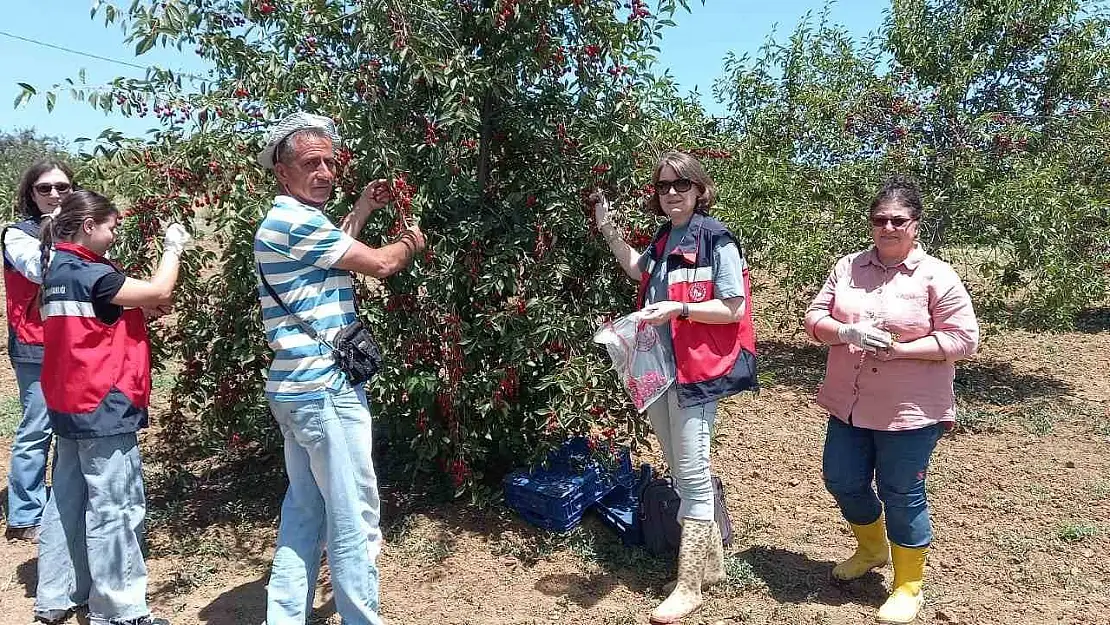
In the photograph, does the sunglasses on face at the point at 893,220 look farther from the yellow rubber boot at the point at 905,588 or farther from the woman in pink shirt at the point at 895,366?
the yellow rubber boot at the point at 905,588

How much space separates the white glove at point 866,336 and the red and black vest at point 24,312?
10.9ft

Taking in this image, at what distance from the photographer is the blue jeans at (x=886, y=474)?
3.01 m

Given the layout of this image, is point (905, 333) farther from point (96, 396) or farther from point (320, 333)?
point (96, 396)

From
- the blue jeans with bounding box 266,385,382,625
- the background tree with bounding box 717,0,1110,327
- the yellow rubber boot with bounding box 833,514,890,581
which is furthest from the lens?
the background tree with bounding box 717,0,1110,327

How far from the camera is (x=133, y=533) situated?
3014 mm

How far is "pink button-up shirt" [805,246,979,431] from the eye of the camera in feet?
9.53

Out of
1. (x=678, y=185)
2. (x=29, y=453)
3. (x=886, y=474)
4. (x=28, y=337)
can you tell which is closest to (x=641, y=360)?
(x=678, y=185)

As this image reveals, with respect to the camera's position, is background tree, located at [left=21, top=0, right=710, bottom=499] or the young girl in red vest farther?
background tree, located at [left=21, top=0, right=710, bottom=499]

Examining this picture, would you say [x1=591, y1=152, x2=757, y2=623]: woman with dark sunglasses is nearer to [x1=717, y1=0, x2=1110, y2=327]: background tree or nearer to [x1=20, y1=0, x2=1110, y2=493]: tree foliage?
[x1=20, y1=0, x2=1110, y2=493]: tree foliage

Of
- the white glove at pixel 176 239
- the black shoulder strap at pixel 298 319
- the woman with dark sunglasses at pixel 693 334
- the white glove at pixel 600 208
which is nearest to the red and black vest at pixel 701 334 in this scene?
the woman with dark sunglasses at pixel 693 334

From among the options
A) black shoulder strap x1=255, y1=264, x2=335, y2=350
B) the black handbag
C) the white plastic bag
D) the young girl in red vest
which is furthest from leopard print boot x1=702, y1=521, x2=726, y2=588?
the young girl in red vest

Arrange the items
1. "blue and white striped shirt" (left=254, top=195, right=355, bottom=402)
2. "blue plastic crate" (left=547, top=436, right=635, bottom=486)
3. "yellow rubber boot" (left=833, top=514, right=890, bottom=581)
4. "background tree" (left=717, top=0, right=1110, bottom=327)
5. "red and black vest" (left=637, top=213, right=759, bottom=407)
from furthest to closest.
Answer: "background tree" (left=717, top=0, right=1110, bottom=327) < "blue plastic crate" (left=547, top=436, right=635, bottom=486) < "yellow rubber boot" (left=833, top=514, right=890, bottom=581) < "red and black vest" (left=637, top=213, right=759, bottom=407) < "blue and white striped shirt" (left=254, top=195, right=355, bottom=402)

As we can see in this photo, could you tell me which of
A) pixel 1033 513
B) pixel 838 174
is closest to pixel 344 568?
pixel 1033 513

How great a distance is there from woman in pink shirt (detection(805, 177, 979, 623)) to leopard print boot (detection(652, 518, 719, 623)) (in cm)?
55
